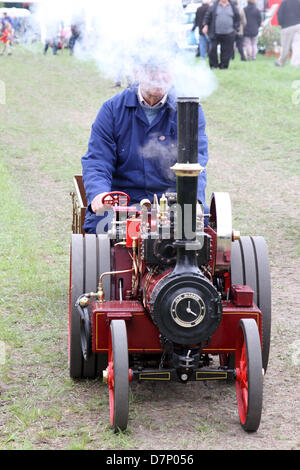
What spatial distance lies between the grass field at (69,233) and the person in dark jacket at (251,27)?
0.88m

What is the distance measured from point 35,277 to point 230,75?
1212 centimetres

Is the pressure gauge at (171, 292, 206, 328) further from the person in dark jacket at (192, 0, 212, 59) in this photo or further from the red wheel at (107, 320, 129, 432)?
the person in dark jacket at (192, 0, 212, 59)

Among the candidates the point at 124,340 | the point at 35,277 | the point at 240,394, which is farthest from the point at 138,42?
the point at 35,277

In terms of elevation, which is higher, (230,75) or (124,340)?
(230,75)

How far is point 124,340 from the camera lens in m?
3.21

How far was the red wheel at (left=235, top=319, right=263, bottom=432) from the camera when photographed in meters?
3.14

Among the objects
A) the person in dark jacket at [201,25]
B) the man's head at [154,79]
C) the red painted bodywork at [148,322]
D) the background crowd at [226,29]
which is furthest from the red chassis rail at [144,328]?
the person in dark jacket at [201,25]

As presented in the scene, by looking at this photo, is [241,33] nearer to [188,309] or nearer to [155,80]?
[155,80]

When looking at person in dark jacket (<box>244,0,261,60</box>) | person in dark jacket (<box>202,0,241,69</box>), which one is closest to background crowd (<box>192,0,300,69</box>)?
person in dark jacket (<box>202,0,241,69</box>)

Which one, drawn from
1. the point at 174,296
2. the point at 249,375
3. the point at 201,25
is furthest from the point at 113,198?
the point at 201,25

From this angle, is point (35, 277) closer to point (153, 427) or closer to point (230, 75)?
point (153, 427)

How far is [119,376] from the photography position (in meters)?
3.16

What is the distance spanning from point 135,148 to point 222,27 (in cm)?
1361

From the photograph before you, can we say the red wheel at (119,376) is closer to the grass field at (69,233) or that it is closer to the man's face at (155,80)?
the grass field at (69,233)
